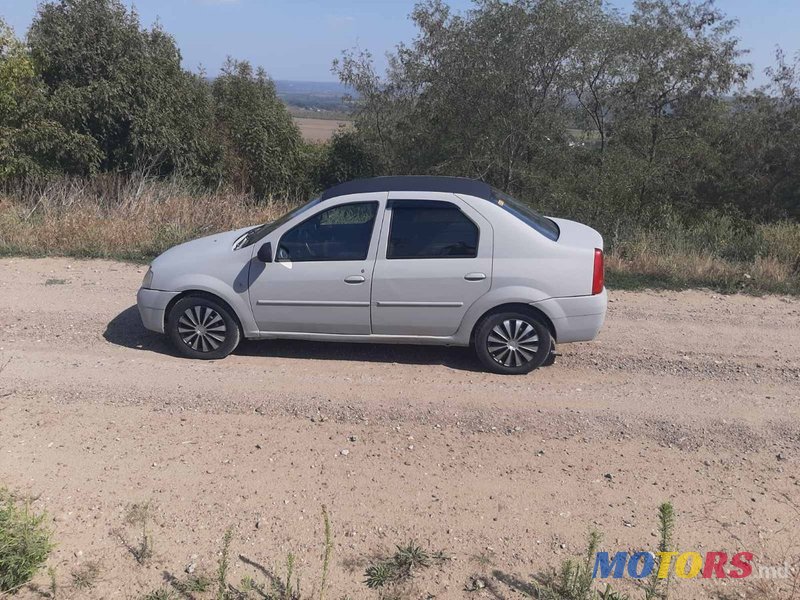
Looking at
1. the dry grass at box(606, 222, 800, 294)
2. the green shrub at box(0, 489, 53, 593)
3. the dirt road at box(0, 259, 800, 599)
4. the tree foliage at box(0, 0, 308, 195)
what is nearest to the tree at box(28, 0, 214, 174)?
the tree foliage at box(0, 0, 308, 195)

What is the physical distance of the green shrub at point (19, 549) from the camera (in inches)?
139

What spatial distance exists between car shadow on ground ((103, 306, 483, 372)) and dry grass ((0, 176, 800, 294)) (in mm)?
3060

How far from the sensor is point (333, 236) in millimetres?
6285

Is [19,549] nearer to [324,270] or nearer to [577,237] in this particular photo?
[324,270]

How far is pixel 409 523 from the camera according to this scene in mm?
4141

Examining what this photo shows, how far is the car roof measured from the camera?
628 centimetres

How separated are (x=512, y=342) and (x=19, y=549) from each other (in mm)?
3956

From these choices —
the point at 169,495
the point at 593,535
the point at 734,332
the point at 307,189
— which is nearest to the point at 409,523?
the point at 593,535

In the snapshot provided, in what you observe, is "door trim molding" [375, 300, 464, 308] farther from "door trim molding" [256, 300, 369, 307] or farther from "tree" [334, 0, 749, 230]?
"tree" [334, 0, 749, 230]

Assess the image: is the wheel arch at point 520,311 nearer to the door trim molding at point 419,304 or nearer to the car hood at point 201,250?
the door trim molding at point 419,304

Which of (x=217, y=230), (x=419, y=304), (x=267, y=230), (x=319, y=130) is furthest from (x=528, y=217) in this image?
(x=319, y=130)

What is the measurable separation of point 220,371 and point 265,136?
50.2 feet

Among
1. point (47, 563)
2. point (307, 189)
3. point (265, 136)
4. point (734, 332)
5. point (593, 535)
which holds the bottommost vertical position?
point (47, 563)

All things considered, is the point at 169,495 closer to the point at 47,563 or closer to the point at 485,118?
the point at 47,563
